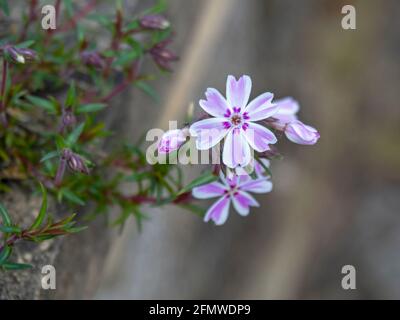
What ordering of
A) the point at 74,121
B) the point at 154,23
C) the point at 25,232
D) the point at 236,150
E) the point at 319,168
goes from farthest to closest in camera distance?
1. the point at 319,168
2. the point at 154,23
3. the point at 74,121
4. the point at 25,232
5. the point at 236,150

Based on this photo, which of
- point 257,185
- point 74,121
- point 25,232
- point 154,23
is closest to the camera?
point 25,232

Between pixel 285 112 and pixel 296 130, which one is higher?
pixel 285 112

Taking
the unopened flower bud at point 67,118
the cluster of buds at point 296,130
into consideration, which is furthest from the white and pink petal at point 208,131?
the unopened flower bud at point 67,118

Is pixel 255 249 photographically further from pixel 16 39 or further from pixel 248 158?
pixel 248 158

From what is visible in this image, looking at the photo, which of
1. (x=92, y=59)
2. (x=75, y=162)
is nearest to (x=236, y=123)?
(x=75, y=162)

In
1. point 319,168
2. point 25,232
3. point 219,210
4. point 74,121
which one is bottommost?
point 25,232

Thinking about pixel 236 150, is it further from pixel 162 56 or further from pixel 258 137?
pixel 162 56
